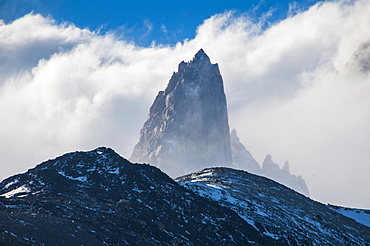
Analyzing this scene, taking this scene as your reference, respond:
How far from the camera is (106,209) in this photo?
6369 centimetres

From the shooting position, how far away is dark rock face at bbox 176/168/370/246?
2899 inches

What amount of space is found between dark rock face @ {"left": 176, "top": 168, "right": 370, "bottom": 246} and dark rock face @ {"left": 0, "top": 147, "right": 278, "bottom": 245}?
11.0ft

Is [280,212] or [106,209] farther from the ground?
[280,212]

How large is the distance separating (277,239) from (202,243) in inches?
534

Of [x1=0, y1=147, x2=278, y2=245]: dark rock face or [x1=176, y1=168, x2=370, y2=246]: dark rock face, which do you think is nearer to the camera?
[x1=0, y1=147, x2=278, y2=245]: dark rock face

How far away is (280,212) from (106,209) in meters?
31.2

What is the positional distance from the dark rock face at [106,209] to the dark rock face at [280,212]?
132 inches

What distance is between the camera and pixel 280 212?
81688 millimetres

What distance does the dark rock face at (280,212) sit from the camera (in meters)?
73.6

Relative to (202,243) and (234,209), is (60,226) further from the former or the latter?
(234,209)

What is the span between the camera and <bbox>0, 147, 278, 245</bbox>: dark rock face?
53094mm

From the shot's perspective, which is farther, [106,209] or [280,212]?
[280,212]

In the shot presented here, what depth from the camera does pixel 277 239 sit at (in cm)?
6950

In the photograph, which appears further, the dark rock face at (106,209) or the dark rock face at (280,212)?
the dark rock face at (280,212)
